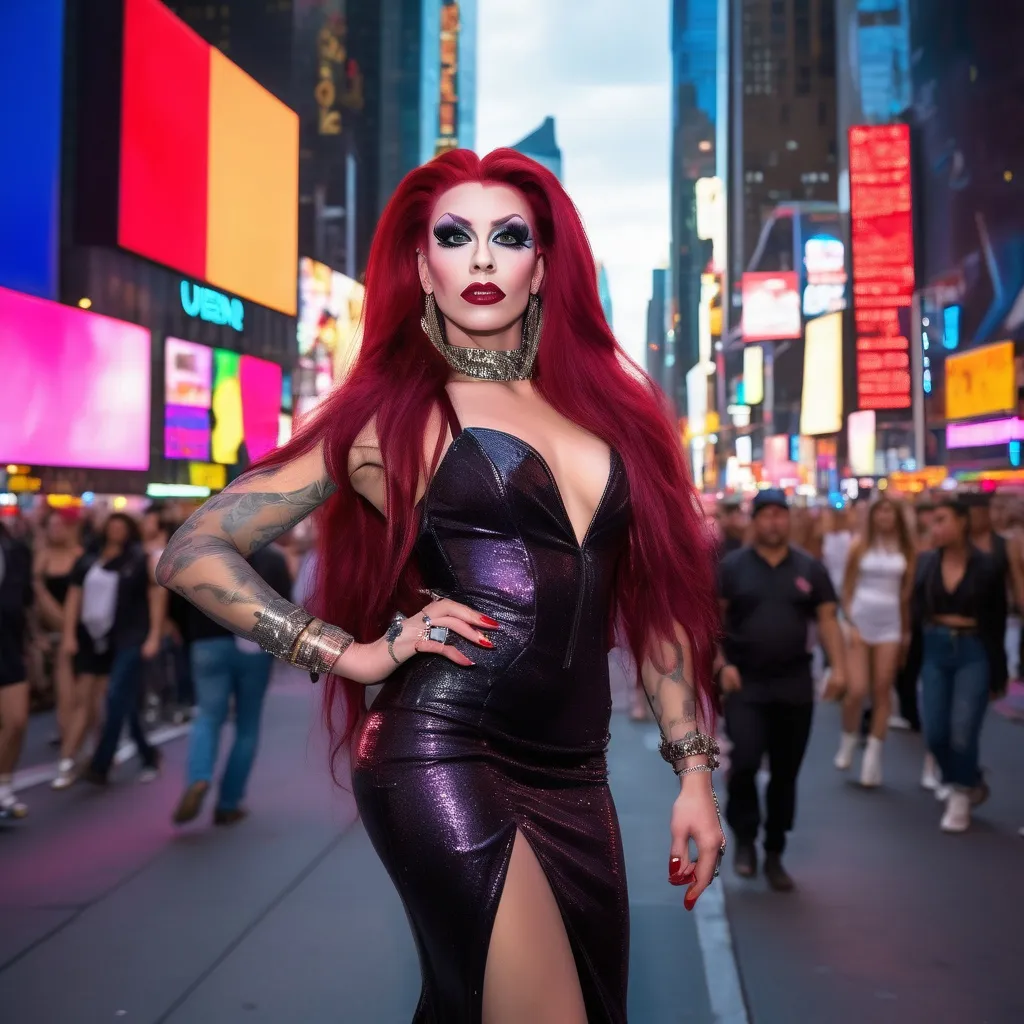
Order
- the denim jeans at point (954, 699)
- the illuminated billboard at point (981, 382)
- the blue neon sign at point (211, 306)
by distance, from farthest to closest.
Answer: the illuminated billboard at point (981, 382) → the blue neon sign at point (211, 306) → the denim jeans at point (954, 699)

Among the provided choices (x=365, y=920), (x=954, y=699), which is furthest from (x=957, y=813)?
(x=365, y=920)

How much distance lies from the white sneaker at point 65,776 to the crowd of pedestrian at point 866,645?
15.5 feet

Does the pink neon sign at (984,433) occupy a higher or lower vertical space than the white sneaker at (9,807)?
higher

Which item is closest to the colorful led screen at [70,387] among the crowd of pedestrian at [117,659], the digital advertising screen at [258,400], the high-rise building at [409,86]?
the digital advertising screen at [258,400]

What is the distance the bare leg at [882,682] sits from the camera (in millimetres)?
9742

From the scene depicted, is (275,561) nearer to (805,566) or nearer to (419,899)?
(805,566)

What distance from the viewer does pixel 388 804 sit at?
94.7 inches

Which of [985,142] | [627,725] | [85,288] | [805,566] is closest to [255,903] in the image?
[805,566]

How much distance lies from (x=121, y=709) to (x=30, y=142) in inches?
559

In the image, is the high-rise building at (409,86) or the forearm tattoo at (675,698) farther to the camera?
the high-rise building at (409,86)

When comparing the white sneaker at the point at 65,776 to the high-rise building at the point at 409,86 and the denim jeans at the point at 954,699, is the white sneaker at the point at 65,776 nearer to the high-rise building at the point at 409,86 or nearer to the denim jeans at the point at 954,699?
the denim jeans at the point at 954,699

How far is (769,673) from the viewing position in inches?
290

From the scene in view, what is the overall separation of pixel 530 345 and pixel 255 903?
444cm

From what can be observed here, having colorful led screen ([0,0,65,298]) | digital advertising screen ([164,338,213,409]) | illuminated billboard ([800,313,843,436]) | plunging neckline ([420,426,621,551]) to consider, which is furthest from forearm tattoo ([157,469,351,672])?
illuminated billboard ([800,313,843,436])
